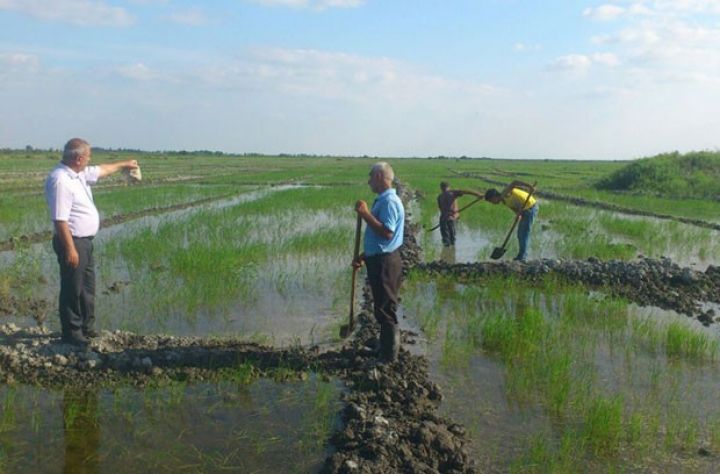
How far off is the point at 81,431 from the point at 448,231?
8301 mm

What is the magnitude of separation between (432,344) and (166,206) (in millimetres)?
12669

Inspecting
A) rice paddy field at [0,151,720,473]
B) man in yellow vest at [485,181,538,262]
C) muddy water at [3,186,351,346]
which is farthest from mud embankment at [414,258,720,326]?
muddy water at [3,186,351,346]

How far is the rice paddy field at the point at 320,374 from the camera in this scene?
3.50 m

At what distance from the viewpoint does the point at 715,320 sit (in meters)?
6.56

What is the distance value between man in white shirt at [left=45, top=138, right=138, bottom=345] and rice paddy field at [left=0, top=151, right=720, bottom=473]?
667 mm

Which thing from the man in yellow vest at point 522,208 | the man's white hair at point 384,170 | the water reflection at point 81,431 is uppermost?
the man's white hair at point 384,170

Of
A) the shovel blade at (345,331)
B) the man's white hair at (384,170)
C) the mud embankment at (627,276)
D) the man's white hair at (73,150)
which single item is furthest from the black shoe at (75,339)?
the mud embankment at (627,276)

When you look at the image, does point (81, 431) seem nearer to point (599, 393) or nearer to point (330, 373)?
point (330, 373)

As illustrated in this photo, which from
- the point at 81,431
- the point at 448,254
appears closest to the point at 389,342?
the point at 81,431

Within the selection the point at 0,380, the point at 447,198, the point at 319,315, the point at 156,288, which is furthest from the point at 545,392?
the point at 447,198

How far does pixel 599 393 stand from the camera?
4.39m

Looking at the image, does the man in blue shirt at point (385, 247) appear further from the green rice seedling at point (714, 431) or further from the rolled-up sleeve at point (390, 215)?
the green rice seedling at point (714, 431)

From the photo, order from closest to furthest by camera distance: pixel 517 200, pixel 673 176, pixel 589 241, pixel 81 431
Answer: pixel 81 431, pixel 517 200, pixel 589 241, pixel 673 176

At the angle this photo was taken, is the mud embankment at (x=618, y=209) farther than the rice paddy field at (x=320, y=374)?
Yes
